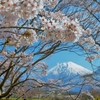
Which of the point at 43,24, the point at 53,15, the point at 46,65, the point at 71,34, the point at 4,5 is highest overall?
the point at 46,65

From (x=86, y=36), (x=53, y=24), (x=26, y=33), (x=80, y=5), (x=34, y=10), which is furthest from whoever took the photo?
(x=80, y=5)

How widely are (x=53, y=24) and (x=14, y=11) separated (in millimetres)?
358

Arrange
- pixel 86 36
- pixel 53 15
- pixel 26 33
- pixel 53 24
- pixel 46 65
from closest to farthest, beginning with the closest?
pixel 53 24, pixel 26 33, pixel 53 15, pixel 86 36, pixel 46 65

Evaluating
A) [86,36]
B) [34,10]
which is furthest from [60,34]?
[86,36]

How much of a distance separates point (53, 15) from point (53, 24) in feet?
8.07

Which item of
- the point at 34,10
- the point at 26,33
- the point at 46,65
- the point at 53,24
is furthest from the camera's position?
the point at 46,65

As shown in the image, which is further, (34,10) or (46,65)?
(46,65)

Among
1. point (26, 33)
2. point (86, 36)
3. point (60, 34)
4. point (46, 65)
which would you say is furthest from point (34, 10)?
point (46, 65)

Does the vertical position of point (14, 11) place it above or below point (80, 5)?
below

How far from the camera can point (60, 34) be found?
2.07 meters

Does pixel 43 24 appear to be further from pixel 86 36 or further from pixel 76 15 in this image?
pixel 76 15

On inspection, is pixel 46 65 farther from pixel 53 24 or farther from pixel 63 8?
pixel 53 24

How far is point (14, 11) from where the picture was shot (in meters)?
1.97

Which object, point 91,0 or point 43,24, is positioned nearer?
point 43,24
